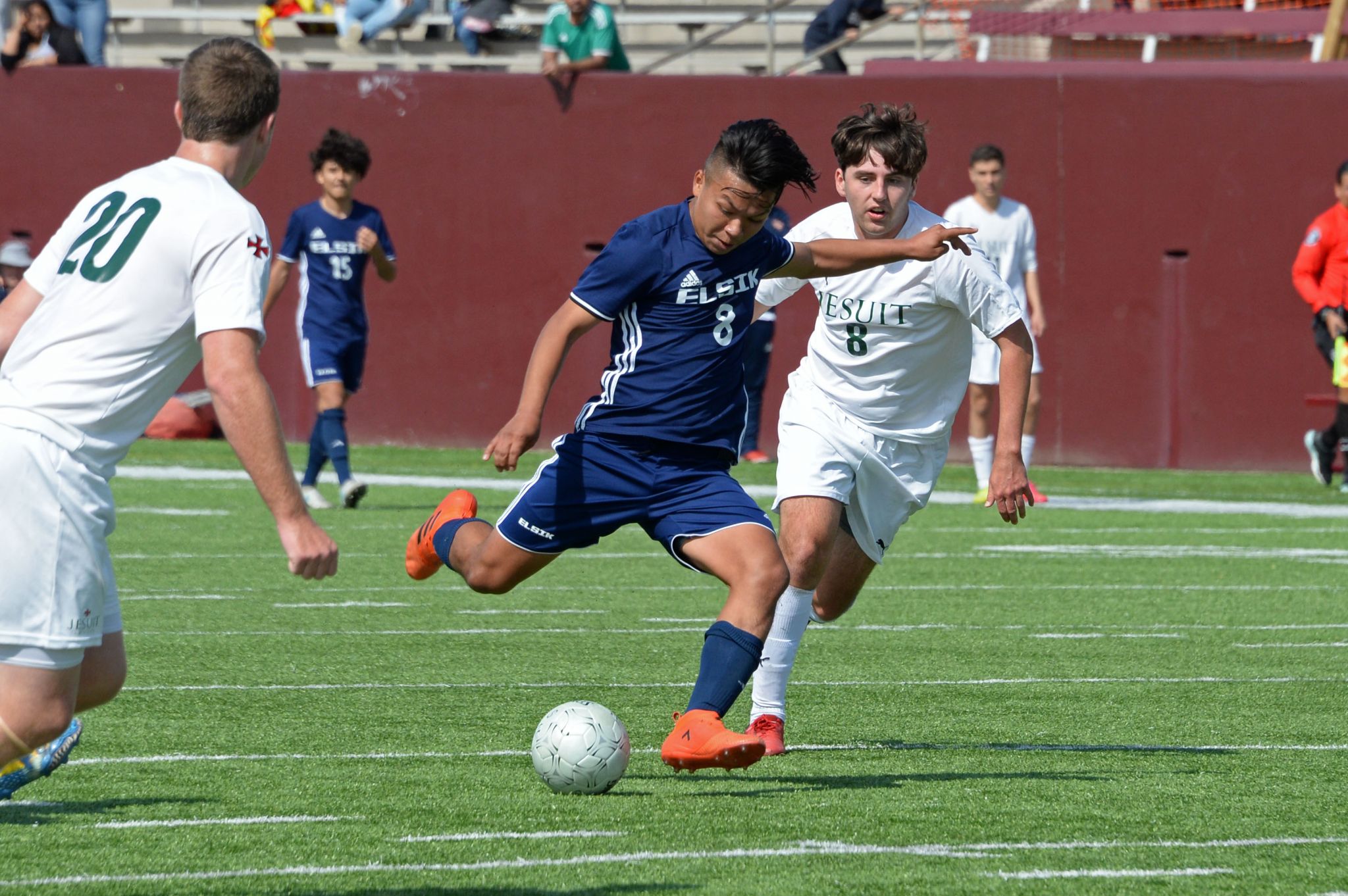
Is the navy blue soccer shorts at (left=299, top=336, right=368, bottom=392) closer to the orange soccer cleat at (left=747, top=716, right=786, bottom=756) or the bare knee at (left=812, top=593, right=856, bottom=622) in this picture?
the bare knee at (left=812, top=593, right=856, bottom=622)

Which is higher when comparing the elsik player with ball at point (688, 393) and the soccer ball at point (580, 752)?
the elsik player with ball at point (688, 393)

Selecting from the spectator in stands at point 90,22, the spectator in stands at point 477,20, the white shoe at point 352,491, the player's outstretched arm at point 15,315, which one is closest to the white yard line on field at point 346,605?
the white shoe at point 352,491

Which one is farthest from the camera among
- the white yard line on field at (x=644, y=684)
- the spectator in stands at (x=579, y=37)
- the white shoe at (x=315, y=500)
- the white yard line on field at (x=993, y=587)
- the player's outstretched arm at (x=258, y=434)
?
the spectator in stands at (x=579, y=37)

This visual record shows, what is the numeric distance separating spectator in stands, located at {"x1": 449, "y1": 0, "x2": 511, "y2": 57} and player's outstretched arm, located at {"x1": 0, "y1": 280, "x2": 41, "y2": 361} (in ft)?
57.5

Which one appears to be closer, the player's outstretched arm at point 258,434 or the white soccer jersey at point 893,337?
the player's outstretched arm at point 258,434

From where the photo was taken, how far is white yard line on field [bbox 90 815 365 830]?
5234 millimetres

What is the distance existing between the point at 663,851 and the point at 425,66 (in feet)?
58.5

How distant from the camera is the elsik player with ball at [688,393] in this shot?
5.95m

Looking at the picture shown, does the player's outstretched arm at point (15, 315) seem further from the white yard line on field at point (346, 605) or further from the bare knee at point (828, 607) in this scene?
the white yard line on field at point (346, 605)

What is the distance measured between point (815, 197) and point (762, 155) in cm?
1329

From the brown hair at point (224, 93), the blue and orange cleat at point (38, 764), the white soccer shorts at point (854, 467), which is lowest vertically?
the blue and orange cleat at point (38, 764)

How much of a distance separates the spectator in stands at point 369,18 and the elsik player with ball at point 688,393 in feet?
53.0

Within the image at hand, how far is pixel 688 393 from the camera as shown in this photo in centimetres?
620

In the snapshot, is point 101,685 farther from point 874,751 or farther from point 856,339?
point 856,339
